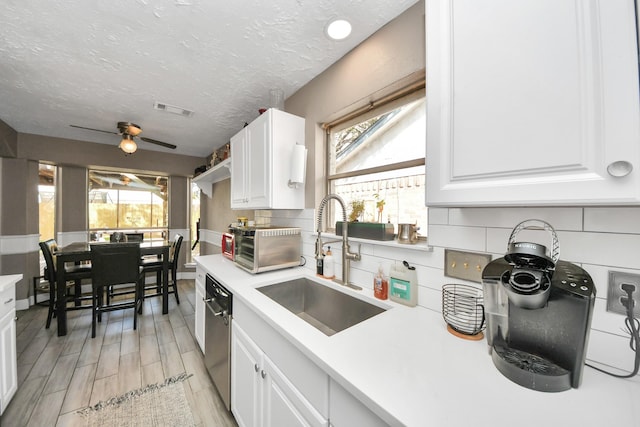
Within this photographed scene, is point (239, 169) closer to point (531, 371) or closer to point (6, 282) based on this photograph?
point (6, 282)

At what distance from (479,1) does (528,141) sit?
1.51 ft

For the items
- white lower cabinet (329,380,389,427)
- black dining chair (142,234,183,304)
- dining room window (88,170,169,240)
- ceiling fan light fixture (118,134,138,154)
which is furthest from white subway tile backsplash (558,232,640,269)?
dining room window (88,170,169,240)

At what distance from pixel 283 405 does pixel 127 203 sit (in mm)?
4685

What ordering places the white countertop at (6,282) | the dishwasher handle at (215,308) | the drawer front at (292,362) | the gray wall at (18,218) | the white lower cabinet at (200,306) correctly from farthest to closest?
the gray wall at (18,218), the white lower cabinet at (200,306), the dishwasher handle at (215,308), the white countertop at (6,282), the drawer front at (292,362)

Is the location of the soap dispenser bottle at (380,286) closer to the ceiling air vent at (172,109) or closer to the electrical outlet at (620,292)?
the electrical outlet at (620,292)

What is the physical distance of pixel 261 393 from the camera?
1120 mm

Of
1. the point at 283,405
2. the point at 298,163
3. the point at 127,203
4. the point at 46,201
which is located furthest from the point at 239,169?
the point at 46,201

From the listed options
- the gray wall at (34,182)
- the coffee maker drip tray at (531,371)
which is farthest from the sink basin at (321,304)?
the gray wall at (34,182)

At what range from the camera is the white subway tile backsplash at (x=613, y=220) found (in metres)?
0.69

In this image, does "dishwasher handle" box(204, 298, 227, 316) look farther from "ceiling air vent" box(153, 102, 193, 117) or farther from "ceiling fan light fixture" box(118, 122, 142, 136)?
"ceiling fan light fixture" box(118, 122, 142, 136)

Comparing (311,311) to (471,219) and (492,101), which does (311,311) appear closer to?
(471,219)

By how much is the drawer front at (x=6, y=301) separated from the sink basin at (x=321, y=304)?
157cm

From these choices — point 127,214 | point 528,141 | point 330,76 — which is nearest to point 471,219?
point 528,141

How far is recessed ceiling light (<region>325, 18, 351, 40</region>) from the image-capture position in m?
1.33
